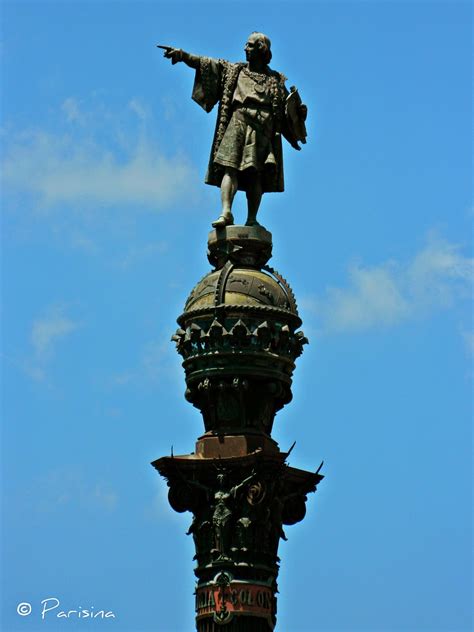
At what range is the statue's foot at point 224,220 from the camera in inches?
1805

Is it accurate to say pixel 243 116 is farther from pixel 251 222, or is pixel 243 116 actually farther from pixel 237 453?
pixel 237 453

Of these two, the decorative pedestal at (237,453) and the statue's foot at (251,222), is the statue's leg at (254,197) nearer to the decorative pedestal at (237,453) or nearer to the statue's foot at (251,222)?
the statue's foot at (251,222)

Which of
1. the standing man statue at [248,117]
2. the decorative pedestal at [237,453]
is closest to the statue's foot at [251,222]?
the standing man statue at [248,117]

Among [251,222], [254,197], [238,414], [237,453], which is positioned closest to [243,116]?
[254,197]

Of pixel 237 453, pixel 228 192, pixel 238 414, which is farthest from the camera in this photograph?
pixel 228 192

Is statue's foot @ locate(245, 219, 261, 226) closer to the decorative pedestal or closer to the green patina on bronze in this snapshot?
the green patina on bronze

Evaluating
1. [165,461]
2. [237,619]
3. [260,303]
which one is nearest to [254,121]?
[260,303]

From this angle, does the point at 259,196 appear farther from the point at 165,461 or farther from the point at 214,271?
the point at 165,461

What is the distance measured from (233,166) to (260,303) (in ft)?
11.8

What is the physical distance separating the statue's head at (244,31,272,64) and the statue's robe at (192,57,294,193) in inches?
13.7

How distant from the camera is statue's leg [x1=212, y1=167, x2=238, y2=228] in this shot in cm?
4606

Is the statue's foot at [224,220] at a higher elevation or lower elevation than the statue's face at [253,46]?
lower

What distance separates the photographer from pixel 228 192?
46281mm

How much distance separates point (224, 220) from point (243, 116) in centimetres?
239
